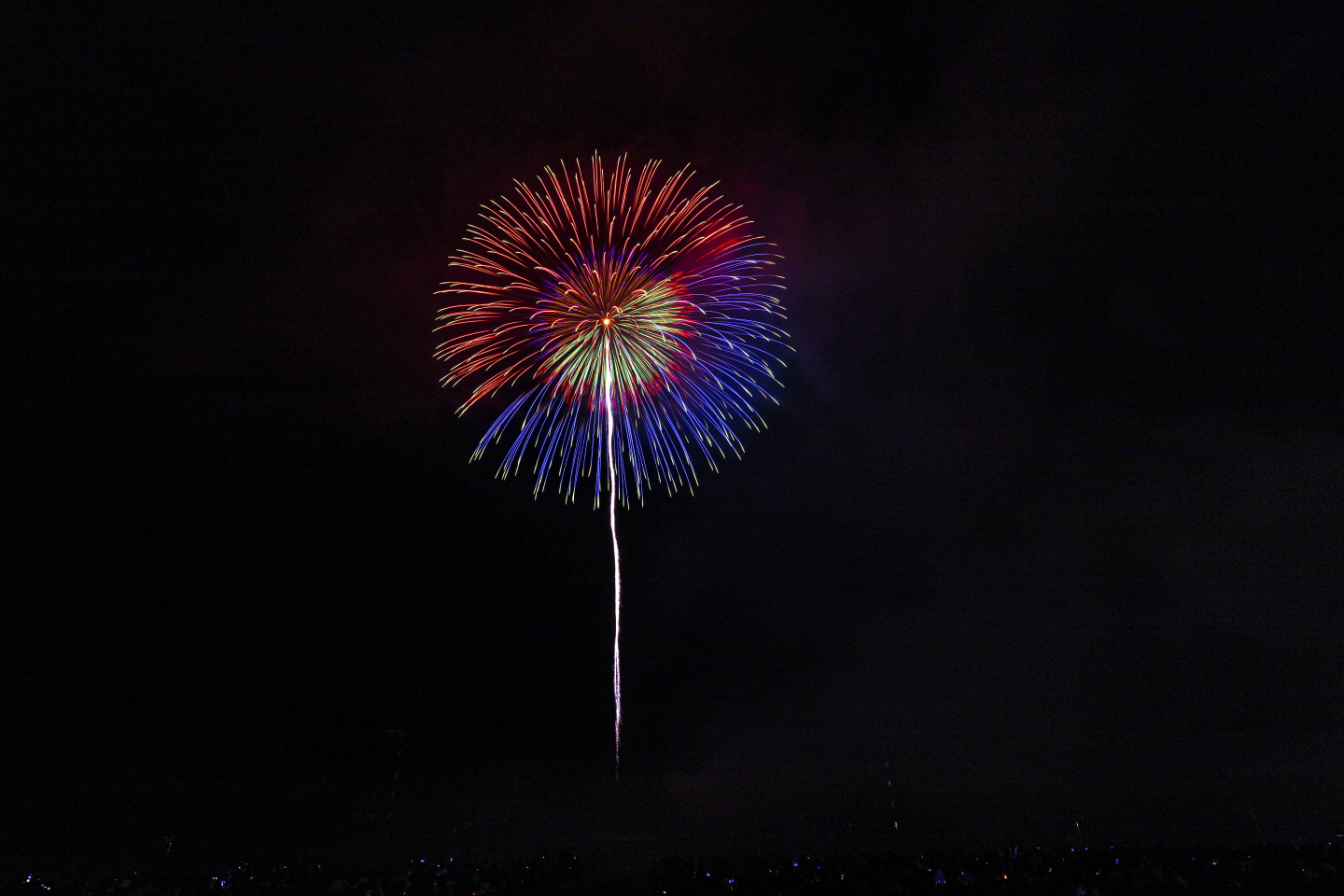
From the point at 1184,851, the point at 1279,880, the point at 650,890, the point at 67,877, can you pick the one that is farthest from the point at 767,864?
the point at 67,877

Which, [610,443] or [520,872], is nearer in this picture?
[610,443]

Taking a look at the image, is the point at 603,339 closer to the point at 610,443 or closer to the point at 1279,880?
the point at 610,443

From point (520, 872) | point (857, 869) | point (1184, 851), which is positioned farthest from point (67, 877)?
point (1184, 851)

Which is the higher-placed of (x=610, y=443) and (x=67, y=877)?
(x=610, y=443)

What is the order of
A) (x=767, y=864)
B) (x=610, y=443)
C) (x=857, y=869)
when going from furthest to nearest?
(x=767, y=864) → (x=857, y=869) → (x=610, y=443)

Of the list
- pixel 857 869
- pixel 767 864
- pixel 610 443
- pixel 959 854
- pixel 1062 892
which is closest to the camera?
pixel 610 443

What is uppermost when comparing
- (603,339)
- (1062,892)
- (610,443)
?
(603,339)
